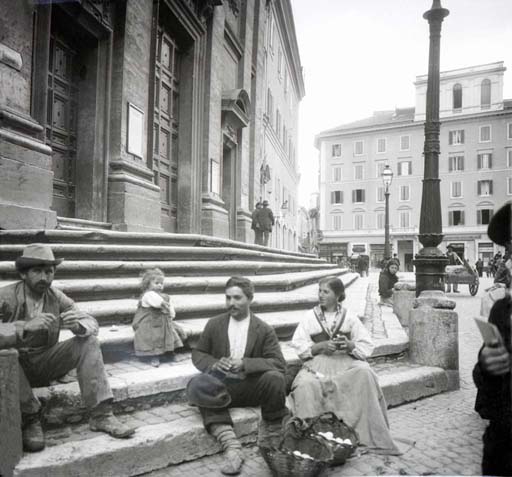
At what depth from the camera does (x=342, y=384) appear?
10.9ft

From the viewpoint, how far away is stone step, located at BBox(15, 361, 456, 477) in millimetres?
2459

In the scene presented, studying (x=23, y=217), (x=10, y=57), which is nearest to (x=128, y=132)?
(x=10, y=57)

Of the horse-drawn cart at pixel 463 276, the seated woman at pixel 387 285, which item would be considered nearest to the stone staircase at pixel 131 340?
the seated woman at pixel 387 285

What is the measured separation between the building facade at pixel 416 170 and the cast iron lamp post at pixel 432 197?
0.27m

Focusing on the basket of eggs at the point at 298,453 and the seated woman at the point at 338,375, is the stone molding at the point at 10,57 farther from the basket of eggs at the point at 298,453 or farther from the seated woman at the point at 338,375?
the basket of eggs at the point at 298,453

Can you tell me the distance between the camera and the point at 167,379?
3.29m

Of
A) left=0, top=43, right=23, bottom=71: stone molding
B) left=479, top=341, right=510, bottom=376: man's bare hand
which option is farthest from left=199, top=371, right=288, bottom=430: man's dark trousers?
left=0, top=43, right=23, bottom=71: stone molding

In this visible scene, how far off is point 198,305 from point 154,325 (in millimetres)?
771

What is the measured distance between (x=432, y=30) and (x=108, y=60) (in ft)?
18.2

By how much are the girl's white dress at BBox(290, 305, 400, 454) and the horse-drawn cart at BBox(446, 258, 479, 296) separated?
1157cm

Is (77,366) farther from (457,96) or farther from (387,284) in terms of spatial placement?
(387,284)

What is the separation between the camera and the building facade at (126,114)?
5520 millimetres

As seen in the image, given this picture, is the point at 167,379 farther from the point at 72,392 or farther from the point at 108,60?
the point at 108,60

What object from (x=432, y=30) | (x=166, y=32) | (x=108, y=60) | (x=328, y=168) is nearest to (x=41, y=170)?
(x=108, y=60)
